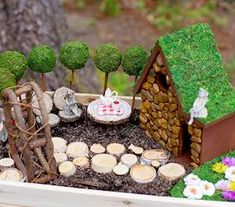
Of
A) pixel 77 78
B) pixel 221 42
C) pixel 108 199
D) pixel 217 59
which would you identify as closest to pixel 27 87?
pixel 108 199

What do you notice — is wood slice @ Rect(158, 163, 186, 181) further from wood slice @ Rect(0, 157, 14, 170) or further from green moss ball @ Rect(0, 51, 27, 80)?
green moss ball @ Rect(0, 51, 27, 80)

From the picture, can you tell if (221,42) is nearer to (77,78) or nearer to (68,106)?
(77,78)

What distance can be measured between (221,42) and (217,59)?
265 centimetres

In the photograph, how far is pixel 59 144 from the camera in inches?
95.0

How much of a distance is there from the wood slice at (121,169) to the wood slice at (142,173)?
0.08 ft

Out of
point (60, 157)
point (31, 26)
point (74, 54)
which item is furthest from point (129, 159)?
point (31, 26)

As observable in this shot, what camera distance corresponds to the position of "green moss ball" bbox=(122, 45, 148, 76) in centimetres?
246

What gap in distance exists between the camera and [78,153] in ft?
7.79

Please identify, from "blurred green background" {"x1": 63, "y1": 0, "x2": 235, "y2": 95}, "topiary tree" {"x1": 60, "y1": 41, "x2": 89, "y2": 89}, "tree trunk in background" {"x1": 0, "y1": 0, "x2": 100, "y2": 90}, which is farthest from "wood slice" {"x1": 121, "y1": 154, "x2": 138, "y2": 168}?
"blurred green background" {"x1": 63, "y1": 0, "x2": 235, "y2": 95}

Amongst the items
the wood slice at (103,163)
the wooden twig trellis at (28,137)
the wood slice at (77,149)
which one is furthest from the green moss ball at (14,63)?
the wood slice at (103,163)

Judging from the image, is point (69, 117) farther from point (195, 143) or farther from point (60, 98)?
point (195, 143)

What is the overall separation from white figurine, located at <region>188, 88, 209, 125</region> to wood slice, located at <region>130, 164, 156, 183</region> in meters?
0.26

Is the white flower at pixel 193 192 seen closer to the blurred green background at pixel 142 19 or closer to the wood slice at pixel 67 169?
the wood slice at pixel 67 169

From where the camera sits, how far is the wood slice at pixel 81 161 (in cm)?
231
